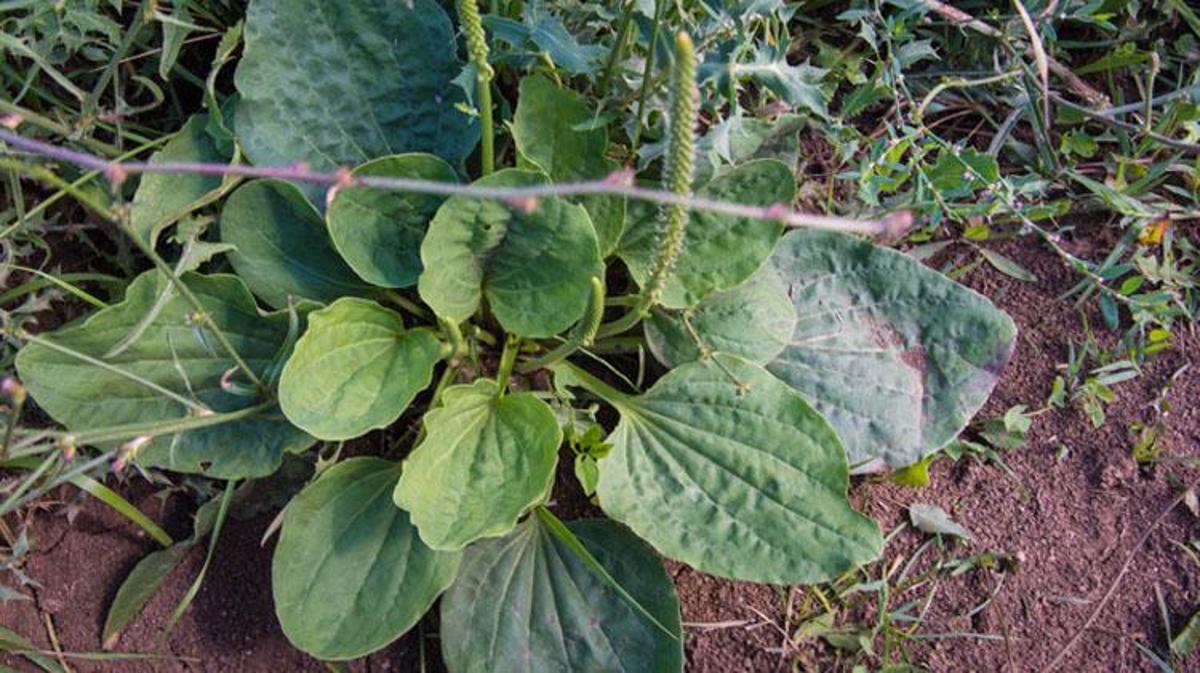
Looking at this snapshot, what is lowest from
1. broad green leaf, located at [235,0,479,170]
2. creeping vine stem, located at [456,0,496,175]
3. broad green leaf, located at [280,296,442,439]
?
broad green leaf, located at [280,296,442,439]

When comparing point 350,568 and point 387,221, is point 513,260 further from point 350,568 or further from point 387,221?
point 350,568

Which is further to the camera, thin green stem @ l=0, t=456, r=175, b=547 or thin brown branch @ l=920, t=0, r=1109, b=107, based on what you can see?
thin brown branch @ l=920, t=0, r=1109, b=107

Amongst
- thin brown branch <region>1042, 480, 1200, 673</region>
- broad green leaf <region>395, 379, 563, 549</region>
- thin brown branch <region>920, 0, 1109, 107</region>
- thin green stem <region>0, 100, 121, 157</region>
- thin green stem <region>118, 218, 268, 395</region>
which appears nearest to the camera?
thin green stem <region>118, 218, 268, 395</region>

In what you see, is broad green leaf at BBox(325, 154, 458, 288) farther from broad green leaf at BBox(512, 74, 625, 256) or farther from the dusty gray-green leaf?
the dusty gray-green leaf

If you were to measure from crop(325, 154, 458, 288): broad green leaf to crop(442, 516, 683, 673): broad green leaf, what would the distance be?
50 cm

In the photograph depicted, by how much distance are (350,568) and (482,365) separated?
0.44 metres

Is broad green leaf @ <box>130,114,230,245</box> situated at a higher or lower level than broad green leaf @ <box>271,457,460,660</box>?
higher

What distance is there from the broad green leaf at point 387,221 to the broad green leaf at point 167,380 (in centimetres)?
17

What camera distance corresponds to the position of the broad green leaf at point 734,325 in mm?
1941

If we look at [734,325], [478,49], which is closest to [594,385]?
[734,325]

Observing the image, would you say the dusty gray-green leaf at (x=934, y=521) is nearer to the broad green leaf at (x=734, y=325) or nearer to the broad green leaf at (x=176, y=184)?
the broad green leaf at (x=734, y=325)

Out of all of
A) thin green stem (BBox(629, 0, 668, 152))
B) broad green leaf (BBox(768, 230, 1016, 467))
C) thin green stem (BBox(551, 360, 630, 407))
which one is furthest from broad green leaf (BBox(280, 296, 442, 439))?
broad green leaf (BBox(768, 230, 1016, 467))

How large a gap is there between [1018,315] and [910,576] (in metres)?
0.58

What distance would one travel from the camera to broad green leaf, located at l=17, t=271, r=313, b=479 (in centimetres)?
181
